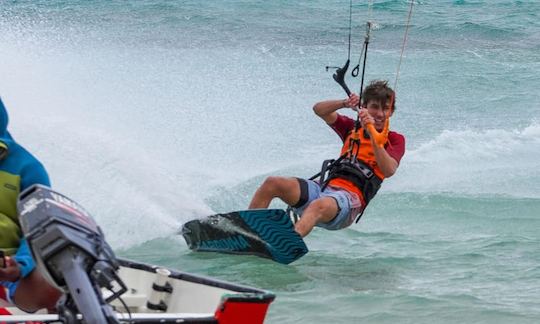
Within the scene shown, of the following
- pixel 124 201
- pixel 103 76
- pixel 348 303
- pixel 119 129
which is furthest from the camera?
pixel 103 76

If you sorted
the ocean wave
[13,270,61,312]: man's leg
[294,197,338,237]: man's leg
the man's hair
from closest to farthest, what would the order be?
[13,270,61,312]: man's leg < [294,197,338,237]: man's leg < the man's hair < the ocean wave

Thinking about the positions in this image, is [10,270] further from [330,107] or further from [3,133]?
[330,107]

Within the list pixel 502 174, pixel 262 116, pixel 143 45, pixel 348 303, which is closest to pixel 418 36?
pixel 143 45

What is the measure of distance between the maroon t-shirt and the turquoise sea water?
823mm

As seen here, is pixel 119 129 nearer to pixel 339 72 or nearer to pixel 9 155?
pixel 339 72

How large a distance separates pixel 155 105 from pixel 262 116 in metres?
1.57

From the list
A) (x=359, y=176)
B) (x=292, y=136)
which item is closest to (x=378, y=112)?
(x=359, y=176)

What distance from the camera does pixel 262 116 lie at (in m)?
15.4

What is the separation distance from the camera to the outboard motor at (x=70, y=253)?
2736 millimetres

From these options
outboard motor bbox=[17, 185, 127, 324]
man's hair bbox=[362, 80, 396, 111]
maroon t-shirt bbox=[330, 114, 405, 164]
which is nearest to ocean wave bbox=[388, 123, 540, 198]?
maroon t-shirt bbox=[330, 114, 405, 164]

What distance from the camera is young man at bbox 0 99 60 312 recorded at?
414 cm

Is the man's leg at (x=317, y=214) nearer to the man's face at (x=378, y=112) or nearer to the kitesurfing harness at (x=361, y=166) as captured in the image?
the kitesurfing harness at (x=361, y=166)

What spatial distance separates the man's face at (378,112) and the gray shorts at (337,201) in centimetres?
57

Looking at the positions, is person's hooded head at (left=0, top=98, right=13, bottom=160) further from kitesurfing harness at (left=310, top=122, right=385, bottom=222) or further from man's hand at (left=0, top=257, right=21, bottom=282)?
kitesurfing harness at (left=310, top=122, right=385, bottom=222)
